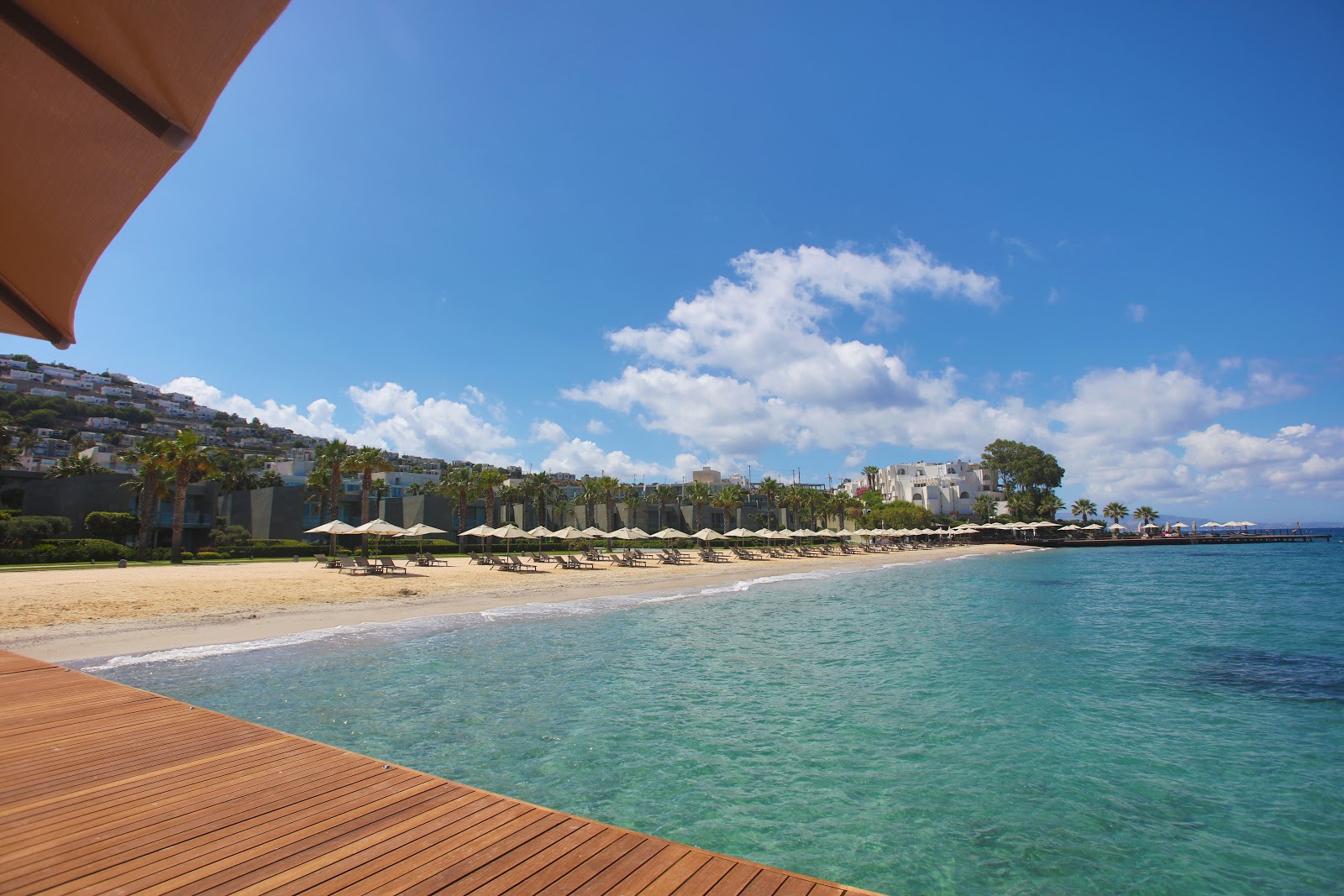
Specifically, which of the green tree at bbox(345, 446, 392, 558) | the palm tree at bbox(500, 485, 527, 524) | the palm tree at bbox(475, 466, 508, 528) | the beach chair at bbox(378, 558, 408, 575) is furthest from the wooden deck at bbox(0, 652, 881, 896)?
the palm tree at bbox(500, 485, 527, 524)

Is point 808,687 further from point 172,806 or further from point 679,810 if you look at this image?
point 172,806

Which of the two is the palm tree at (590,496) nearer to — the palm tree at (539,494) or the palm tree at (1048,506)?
the palm tree at (539,494)

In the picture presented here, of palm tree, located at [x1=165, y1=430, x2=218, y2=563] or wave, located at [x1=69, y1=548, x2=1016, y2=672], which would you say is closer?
wave, located at [x1=69, y1=548, x2=1016, y2=672]

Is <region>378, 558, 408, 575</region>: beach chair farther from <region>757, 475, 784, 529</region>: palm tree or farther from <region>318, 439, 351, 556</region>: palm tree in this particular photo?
<region>757, 475, 784, 529</region>: palm tree

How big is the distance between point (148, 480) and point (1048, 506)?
355 ft

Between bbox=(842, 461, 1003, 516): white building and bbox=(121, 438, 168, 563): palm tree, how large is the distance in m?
95.9

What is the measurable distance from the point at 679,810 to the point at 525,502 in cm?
6006

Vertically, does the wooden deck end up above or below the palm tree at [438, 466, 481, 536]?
below

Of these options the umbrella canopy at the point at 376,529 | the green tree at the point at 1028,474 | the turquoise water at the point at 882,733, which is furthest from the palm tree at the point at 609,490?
the green tree at the point at 1028,474

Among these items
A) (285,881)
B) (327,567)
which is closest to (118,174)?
(285,881)

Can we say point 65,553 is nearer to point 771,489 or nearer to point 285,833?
point 285,833

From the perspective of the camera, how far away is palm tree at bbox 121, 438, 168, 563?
33.1 m

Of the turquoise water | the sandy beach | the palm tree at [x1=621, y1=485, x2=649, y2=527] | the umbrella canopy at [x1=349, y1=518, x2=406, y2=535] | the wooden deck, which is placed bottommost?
the turquoise water

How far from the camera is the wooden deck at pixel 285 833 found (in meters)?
3.31
